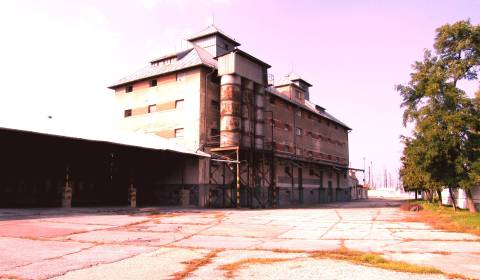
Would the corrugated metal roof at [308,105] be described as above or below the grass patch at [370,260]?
above

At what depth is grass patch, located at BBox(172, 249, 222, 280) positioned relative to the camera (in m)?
6.49

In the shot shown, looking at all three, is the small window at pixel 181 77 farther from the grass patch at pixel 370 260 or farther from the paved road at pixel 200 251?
the grass patch at pixel 370 260

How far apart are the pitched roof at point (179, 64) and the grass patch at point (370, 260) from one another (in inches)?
971

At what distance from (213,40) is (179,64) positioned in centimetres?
561

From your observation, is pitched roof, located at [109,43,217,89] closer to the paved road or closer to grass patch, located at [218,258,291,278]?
the paved road

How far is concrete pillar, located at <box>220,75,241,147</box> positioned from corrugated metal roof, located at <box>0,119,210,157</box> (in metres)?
2.26

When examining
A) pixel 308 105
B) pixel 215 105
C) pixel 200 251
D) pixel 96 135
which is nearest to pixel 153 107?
pixel 215 105

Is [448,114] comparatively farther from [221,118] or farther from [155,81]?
[155,81]

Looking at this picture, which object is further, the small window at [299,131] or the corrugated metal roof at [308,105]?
the small window at [299,131]

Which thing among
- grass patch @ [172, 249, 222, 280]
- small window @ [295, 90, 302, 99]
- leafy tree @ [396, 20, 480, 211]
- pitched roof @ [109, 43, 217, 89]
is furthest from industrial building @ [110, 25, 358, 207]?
grass patch @ [172, 249, 222, 280]

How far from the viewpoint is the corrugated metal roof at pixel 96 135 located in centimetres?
2107

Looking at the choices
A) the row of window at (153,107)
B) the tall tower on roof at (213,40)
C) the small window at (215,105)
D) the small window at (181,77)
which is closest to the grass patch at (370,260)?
the small window at (215,105)

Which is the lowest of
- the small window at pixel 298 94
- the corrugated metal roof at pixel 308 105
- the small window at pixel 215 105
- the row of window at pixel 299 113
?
the small window at pixel 215 105

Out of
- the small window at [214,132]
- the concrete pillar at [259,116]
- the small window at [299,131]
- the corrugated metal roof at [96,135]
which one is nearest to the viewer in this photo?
the corrugated metal roof at [96,135]
